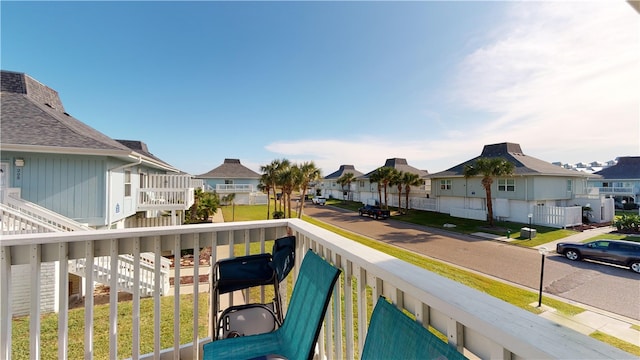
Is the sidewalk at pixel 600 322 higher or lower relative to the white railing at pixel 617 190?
lower

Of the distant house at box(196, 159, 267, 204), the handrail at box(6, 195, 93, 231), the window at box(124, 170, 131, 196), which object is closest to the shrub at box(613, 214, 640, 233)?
the handrail at box(6, 195, 93, 231)

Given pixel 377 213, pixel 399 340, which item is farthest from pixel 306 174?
pixel 399 340

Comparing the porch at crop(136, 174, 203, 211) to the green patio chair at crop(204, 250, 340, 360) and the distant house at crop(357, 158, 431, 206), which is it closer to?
the green patio chair at crop(204, 250, 340, 360)

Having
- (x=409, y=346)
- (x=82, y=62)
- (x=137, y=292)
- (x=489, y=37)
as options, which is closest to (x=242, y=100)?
(x=82, y=62)

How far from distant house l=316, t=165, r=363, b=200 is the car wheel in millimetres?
31642

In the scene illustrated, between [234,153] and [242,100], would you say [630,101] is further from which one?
[234,153]

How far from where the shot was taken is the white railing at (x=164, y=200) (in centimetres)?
1200

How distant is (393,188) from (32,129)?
3149cm

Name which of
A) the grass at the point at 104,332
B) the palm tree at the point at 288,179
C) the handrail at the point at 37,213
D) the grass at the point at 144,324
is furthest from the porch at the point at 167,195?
the palm tree at the point at 288,179

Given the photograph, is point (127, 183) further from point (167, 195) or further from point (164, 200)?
point (167, 195)

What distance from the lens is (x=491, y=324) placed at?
31.0 inches

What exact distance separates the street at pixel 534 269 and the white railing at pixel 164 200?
35.5 feet

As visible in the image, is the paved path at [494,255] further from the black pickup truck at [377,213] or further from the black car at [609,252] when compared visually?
the black pickup truck at [377,213]

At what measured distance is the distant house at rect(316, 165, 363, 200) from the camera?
43938 millimetres
